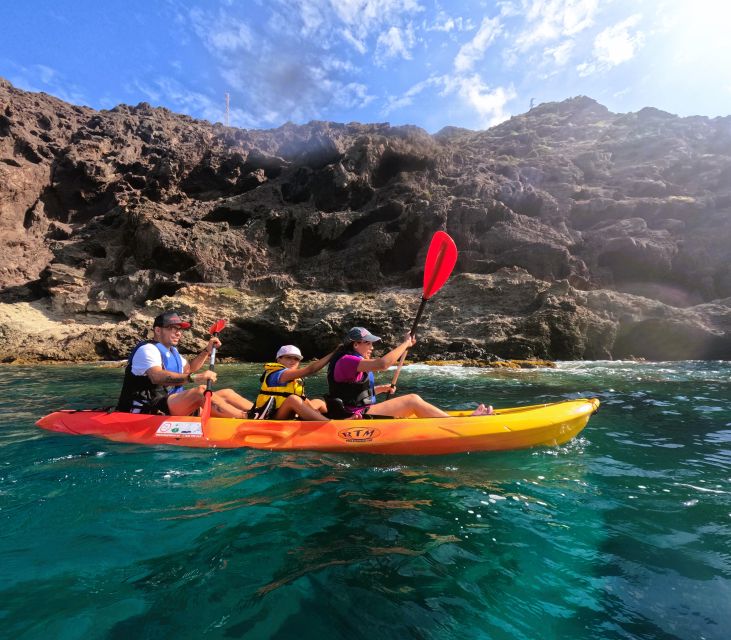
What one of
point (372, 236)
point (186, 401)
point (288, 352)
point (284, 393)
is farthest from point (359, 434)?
point (372, 236)

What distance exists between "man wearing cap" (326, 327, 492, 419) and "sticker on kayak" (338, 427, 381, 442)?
1.50 feet

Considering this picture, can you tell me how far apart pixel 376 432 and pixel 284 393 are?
1311 mm

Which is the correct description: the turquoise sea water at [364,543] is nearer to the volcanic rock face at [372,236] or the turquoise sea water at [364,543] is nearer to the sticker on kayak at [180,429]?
the sticker on kayak at [180,429]

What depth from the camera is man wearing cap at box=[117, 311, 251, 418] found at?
5156 millimetres

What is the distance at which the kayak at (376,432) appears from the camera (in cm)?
457

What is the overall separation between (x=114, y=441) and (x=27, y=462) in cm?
97

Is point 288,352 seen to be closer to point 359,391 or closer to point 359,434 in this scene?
point 359,391

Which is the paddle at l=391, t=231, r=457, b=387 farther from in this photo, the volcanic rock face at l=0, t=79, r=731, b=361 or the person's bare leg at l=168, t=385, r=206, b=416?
the volcanic rock face at l=0, t=79, r=731, b=361

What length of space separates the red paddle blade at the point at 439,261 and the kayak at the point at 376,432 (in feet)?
7.95

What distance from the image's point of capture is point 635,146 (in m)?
32.8

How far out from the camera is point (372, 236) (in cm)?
2770

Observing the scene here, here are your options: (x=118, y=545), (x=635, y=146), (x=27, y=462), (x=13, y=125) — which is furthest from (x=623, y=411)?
(x=13, y=125)

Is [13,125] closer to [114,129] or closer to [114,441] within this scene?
[114,129]

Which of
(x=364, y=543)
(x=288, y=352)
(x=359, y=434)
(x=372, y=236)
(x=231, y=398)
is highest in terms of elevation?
(x=372, y=236)
